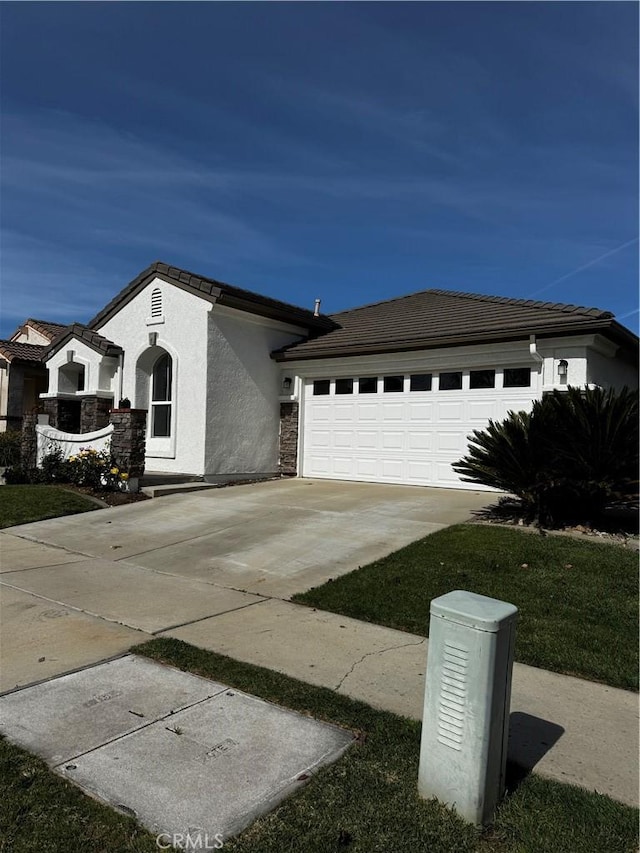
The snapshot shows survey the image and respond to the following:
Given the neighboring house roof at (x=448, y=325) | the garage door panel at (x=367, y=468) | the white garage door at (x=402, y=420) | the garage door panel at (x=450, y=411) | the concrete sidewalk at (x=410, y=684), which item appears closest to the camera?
the concrete sidewalk at (x=410, y=684)

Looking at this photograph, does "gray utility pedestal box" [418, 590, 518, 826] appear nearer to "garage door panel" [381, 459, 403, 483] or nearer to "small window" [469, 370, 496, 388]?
"small window" [469, 370, 496, 388]

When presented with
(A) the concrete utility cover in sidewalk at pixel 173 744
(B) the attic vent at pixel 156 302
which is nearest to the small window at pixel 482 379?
(B) the attic vent at pixel 156 302

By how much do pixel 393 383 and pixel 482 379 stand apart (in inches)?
84.3

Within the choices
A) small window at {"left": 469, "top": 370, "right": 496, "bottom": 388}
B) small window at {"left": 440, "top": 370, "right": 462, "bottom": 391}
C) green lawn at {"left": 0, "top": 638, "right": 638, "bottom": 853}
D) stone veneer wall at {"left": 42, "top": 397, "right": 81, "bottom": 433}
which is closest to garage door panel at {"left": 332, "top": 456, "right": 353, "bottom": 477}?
small window at {"left": 440, "top": 370, "right": 462, "bottom": 391}

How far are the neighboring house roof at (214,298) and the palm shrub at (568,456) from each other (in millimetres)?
7337

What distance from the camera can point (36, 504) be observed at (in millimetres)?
11000

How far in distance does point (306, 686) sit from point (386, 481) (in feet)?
32.5

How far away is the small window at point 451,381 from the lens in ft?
42.8

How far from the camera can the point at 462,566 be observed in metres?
7.02

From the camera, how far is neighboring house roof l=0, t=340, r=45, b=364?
2033 cm

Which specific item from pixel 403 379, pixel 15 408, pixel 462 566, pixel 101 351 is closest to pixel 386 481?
pixel 403 379

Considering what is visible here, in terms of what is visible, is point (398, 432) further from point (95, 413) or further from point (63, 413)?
point (63, 413)

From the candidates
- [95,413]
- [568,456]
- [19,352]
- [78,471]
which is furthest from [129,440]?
[19,352]
